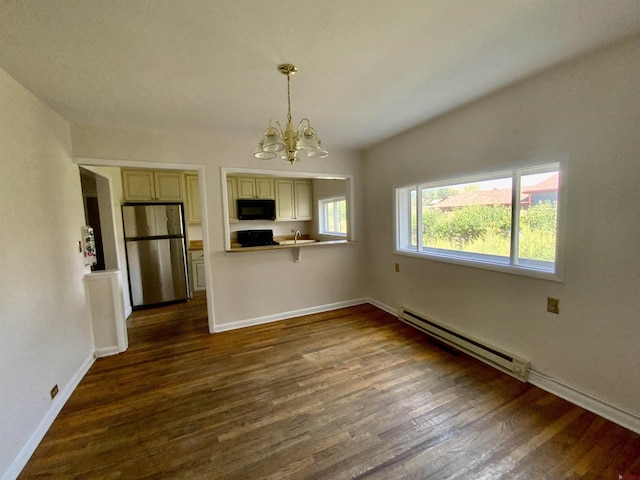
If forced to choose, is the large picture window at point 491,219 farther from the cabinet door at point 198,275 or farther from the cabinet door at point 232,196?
the cabinet door at point 198,275

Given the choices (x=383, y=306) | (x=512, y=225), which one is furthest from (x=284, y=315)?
(x=512, y=225)

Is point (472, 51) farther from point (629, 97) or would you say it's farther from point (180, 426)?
point (180, 426)

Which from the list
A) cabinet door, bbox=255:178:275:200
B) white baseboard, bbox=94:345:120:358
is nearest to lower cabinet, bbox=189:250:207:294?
cabinet door, bbox=255:178:275:200

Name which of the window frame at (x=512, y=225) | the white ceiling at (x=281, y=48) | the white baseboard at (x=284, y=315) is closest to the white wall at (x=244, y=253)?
the white baseboard at (x=284, y=315)

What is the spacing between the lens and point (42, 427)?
177cm

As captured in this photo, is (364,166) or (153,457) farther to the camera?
(364,166)

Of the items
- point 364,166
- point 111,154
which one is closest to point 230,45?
point 111,154

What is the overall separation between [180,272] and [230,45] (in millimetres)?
3882

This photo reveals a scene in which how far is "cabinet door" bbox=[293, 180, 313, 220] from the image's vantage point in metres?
5.64

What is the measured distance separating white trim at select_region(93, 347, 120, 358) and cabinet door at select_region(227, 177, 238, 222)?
9.03 ft

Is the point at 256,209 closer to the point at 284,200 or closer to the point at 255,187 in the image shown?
the point at 255,187

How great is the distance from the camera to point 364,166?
4020 millimetres

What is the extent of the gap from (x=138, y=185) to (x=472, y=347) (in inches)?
197

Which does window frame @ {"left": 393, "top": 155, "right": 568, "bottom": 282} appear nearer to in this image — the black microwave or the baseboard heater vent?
the baseboard heater vent
